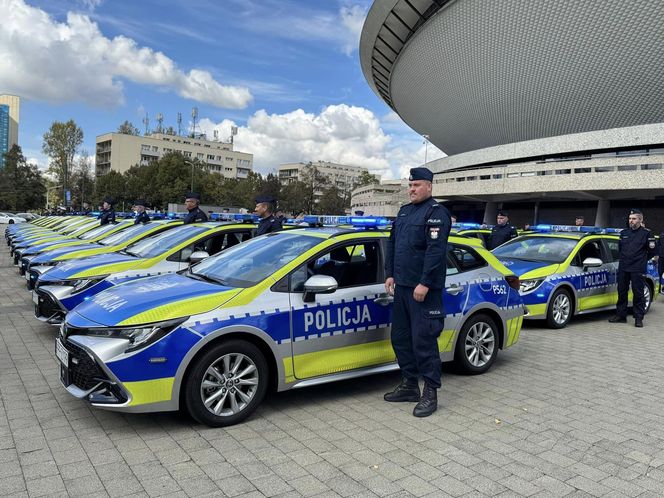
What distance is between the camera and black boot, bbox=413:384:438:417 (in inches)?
172

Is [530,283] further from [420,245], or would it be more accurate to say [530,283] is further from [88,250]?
[88,250]

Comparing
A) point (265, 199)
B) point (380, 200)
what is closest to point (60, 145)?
point (380, 200)

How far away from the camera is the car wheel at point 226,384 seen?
3.81m

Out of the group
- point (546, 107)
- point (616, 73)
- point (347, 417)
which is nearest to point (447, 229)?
point (347, 417)

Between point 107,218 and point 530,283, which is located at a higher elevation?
point 107,218

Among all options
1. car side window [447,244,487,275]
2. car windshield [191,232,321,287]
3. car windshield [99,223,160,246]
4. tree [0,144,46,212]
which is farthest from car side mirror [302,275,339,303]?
tree [0,144,46,212]

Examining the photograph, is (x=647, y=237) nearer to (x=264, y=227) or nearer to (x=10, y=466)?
(x=264, y=227)

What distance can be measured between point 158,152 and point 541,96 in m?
79.5

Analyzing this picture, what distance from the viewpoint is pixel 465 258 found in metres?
5.57

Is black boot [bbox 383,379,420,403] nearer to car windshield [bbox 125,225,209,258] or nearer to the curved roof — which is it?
car windshield [bbox 125,225,209,258]

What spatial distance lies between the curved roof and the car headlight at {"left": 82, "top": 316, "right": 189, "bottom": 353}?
148 ft

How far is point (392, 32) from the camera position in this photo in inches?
2141

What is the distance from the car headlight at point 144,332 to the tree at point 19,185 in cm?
7900

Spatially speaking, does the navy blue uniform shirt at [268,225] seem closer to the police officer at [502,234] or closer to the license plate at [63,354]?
the license plate at [63,354]
